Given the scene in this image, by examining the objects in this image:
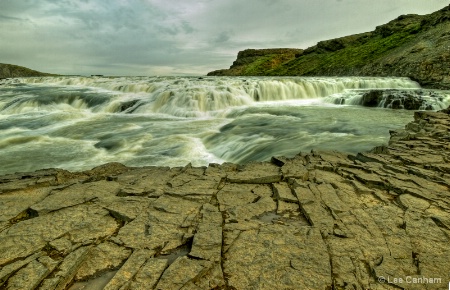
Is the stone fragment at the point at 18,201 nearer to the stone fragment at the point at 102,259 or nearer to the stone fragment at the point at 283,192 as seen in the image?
the stone fragment at the point at 102,259

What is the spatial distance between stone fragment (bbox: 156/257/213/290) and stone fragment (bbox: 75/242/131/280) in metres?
0.67

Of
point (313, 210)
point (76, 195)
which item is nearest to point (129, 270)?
point (76, 195)

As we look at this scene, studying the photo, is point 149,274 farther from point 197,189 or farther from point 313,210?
point 313,210

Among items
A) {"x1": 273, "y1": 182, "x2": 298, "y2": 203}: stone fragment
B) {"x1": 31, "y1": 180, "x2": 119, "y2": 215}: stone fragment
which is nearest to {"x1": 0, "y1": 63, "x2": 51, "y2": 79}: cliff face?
{"x1": 31, "y1": 180, "x2": 119, "y2": 215}: stone fragment

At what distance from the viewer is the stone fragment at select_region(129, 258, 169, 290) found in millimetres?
2957

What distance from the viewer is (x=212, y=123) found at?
56.7ft

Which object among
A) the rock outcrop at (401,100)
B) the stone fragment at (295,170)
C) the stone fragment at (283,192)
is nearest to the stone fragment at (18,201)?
the stone fragment at (283,192)

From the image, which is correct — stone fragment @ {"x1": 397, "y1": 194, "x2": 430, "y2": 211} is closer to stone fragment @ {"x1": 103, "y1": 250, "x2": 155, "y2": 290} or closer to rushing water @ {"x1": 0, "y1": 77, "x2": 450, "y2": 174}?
stone fragment @ {"x1": 103, "y1": 250, "x2": 155, "y2": 290}

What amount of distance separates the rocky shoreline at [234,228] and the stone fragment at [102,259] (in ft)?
0.04

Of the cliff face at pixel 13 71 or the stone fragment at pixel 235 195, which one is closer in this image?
the stone fragment at pixel 235 195

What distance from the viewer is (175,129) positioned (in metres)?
15.6

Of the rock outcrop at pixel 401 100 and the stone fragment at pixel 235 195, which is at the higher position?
the rock outcrop at pixel 401 100

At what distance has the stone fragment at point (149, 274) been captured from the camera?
296 centimetres

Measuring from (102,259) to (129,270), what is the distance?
48 centimetres
